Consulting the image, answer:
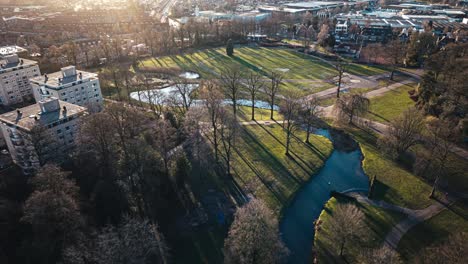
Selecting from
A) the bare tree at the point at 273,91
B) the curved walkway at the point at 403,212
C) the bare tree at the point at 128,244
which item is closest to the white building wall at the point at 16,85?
the bare tree at the point at 273,91

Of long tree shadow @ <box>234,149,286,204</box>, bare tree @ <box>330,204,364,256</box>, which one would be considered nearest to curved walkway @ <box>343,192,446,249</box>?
bare tree @ <box>330,204,364,256</box>

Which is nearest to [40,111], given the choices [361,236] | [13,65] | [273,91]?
[13,65]

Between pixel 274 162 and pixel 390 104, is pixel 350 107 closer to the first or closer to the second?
pixel 390 104

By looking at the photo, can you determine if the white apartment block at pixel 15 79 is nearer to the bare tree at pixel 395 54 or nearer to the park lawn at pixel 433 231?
the park lawn at pixel 433 231

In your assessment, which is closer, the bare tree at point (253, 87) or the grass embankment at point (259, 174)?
the grass embankment at point (259, 174)

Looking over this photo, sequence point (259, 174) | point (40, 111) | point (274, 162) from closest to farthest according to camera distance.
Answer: point (259, 174) → point (274, 162) → point (40, 111)

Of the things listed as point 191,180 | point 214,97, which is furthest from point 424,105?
point 191,180

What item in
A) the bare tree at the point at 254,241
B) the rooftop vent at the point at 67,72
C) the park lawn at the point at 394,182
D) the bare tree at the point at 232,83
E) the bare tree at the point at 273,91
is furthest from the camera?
the rooftop vent at the point at 67,72
